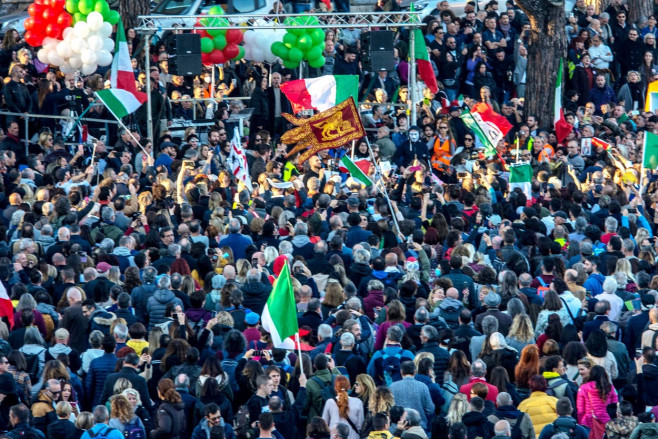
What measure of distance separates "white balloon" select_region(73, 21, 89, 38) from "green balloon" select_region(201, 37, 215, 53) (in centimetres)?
241

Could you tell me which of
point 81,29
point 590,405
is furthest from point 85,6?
point 590,405

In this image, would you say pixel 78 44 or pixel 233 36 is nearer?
pixel 78 44

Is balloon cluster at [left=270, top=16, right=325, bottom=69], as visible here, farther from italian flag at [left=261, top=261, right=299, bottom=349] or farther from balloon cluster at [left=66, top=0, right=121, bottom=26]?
italian flag at [left=261, top=261, right=299, bottom=349]

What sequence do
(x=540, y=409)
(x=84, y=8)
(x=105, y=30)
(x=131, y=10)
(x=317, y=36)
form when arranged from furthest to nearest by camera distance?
(x=131, y=10) < (x=317, y=36) < (x=105, y=30) < (x=84, y=8) < (x=540, y=409)

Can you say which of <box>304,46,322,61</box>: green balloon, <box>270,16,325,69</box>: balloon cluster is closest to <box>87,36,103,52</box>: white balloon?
<box>270,16,325,69</box>: balloon cluster

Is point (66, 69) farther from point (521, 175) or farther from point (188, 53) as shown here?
point (521, 175)

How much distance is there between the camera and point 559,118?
27219 mm

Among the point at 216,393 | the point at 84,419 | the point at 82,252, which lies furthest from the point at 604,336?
the point at 82,252

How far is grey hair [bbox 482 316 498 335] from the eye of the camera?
1488cm

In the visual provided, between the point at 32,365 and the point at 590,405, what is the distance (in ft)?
16.0

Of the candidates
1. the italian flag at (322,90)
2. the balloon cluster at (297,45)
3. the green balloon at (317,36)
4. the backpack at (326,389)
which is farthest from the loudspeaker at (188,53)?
the backpack at (326,389)

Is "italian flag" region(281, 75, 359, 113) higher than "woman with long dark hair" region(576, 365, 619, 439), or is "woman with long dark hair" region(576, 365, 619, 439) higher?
"italian flag" region(281, 75, 359, 113)

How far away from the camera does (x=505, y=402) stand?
43.3ft

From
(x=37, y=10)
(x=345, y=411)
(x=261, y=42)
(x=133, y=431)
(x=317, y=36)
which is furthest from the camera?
(x=261, y=42)
